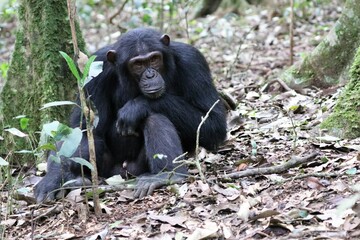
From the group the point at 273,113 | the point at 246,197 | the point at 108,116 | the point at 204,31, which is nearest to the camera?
the point at 246,197

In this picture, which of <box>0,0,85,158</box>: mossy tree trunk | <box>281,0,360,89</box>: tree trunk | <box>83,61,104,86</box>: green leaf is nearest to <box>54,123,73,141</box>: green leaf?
<box>83,61,104,86</box>: green leaf

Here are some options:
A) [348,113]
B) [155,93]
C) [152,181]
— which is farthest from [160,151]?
[348,113]

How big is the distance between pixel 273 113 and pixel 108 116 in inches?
93.2

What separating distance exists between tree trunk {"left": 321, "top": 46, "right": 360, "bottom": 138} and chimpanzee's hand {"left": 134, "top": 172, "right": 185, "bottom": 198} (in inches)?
70.2

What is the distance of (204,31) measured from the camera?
1417cm

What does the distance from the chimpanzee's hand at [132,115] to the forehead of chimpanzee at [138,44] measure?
1.57 feet

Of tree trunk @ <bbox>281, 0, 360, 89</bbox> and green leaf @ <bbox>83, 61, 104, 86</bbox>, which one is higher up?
green leaf @ <bbox>83, 61, 104, 86</bbox>

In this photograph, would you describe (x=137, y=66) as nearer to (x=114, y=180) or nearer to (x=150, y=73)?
(x=150, y=73)

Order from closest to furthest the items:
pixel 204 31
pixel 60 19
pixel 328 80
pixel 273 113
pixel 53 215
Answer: pixel 53 215 → pixel 60 19 → pixel 273 113 → pixel 328 80 → pixel 204 31

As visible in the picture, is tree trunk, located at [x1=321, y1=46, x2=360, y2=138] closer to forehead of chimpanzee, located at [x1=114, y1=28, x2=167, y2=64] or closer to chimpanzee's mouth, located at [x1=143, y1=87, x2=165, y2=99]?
chimpanzee's mouth, located at [x1=143, y1=87, x2=165, y2=99]

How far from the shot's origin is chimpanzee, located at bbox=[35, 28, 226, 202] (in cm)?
616

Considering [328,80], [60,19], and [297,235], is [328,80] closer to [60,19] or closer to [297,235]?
[60,19]

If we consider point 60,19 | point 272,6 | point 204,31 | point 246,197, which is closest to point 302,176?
point 246,197

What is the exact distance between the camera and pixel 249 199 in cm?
471
